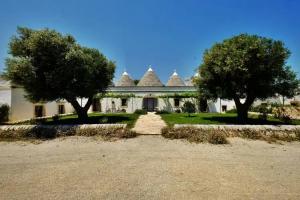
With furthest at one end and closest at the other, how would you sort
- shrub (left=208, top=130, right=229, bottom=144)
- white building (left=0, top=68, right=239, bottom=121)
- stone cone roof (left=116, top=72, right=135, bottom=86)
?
stone cone roof (left=116, top=72, right=135, bottom=86)
white building (left=0, top=68, right=239, bottom=121)
shrub (left=208, top=130, right=229, bottom=144)

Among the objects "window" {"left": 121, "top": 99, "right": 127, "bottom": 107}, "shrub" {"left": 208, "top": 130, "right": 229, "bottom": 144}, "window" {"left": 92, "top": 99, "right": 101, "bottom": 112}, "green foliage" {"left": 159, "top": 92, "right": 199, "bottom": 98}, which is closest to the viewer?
"shrub" {"left": 208, "top": 130, "right": 229, "bottom": 144}

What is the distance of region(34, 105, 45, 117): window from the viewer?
25.0 m

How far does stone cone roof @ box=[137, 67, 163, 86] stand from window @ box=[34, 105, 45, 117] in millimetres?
13524

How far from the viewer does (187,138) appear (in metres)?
11.5

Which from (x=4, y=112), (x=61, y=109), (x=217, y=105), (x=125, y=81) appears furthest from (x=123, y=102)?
(x=4, y=112)

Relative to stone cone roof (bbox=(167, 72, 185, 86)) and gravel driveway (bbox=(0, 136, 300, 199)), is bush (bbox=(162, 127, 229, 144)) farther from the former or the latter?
stone cone roof (bbox=(167, 72, 185, 86))

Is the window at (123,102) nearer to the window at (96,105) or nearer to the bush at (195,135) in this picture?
the window at (96,105)

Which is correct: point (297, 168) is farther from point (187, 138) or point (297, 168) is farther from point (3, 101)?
point (3, 101)

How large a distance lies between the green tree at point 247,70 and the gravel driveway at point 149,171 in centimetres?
653

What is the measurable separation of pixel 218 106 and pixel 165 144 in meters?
23.2

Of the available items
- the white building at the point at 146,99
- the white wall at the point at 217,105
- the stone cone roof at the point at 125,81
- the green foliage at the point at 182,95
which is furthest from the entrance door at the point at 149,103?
the white wall at the point at 217,105

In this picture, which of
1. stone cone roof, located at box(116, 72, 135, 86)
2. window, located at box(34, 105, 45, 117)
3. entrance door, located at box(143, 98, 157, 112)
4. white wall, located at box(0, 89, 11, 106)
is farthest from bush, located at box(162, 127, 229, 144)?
stone cone roof, located at box(116, 72, 135, 86)

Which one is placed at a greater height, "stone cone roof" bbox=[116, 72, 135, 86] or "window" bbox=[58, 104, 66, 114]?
"stone cone roof" bbox=[116, 72, 135, 86]

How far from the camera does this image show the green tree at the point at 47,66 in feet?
47.1
